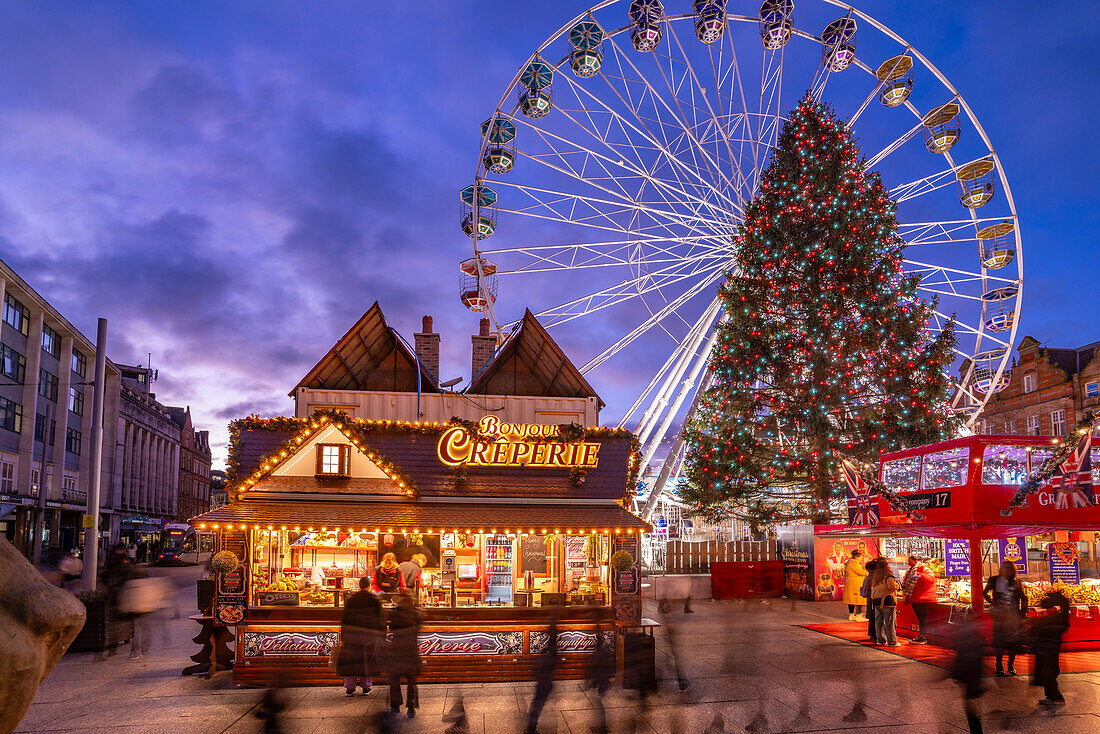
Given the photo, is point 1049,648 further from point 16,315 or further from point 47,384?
point 47,384

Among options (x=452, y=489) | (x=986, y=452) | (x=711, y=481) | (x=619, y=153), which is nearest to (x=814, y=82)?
(x=619, y=153)

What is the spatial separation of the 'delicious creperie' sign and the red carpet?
23.4 ft

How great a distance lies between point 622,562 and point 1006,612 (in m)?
6.34

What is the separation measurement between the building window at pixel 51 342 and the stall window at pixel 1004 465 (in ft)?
177

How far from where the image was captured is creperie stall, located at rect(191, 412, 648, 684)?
13258 mm

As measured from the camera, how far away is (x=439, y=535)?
51.4 ft

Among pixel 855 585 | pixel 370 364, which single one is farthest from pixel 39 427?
pixel 855 585

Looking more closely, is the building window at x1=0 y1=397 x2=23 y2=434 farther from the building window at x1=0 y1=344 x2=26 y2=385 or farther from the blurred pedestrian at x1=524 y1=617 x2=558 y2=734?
the blurred pedestrian at x1=524 y1=617 x2=558 y2=734

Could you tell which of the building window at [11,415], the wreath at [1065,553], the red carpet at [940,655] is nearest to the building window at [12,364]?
the building window at [11,415]

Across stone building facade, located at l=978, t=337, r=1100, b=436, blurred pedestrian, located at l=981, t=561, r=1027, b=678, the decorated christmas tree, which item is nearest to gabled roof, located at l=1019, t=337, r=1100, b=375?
stone building facade, located at l=978, t=337, r=1100, b=436

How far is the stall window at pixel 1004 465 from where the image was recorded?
1552cm

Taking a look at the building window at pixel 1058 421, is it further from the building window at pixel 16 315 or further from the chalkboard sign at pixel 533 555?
the building window at pixel 16 315

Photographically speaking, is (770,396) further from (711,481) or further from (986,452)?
(986,452)

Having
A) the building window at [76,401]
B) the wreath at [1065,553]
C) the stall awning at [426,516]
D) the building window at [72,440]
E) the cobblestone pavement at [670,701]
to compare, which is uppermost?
the building window at [76,401]
